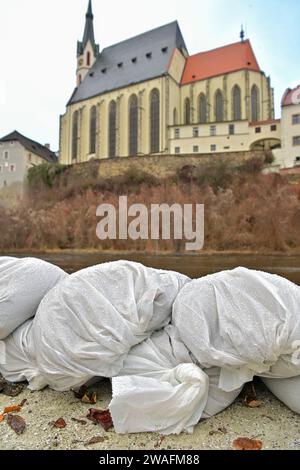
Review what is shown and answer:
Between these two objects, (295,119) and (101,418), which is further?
(295,119)

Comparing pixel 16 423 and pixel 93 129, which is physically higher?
pixel 93 129

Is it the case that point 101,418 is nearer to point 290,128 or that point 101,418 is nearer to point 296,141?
point 296,141

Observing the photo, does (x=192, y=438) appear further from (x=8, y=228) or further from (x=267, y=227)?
(x=8, y=228)

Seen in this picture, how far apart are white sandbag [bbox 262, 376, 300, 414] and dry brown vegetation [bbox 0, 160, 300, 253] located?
40.2 feet

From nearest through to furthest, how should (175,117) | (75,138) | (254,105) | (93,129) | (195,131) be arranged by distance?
(195,131) → (254,105) → (175,117) → (93,129) → (75,138)

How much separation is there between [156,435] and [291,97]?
2643cm

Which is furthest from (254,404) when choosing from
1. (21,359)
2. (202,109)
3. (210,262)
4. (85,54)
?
(85,54)

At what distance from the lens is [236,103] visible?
2934cm

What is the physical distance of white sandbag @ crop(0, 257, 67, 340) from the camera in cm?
223

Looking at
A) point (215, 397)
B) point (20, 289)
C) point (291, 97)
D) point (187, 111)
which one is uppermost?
point (187, 111)

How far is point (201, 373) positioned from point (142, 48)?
3887cm

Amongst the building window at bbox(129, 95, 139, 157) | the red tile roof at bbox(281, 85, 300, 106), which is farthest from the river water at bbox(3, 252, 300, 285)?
the building window at bbox(129, 95, 139, 157)

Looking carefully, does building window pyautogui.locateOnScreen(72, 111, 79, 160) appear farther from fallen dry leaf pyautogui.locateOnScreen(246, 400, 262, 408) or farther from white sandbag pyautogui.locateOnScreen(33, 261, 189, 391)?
fallen dry leaf pyautogui.locateOnScreen(246, 400, 262, 408)

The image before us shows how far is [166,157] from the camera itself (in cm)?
2516
